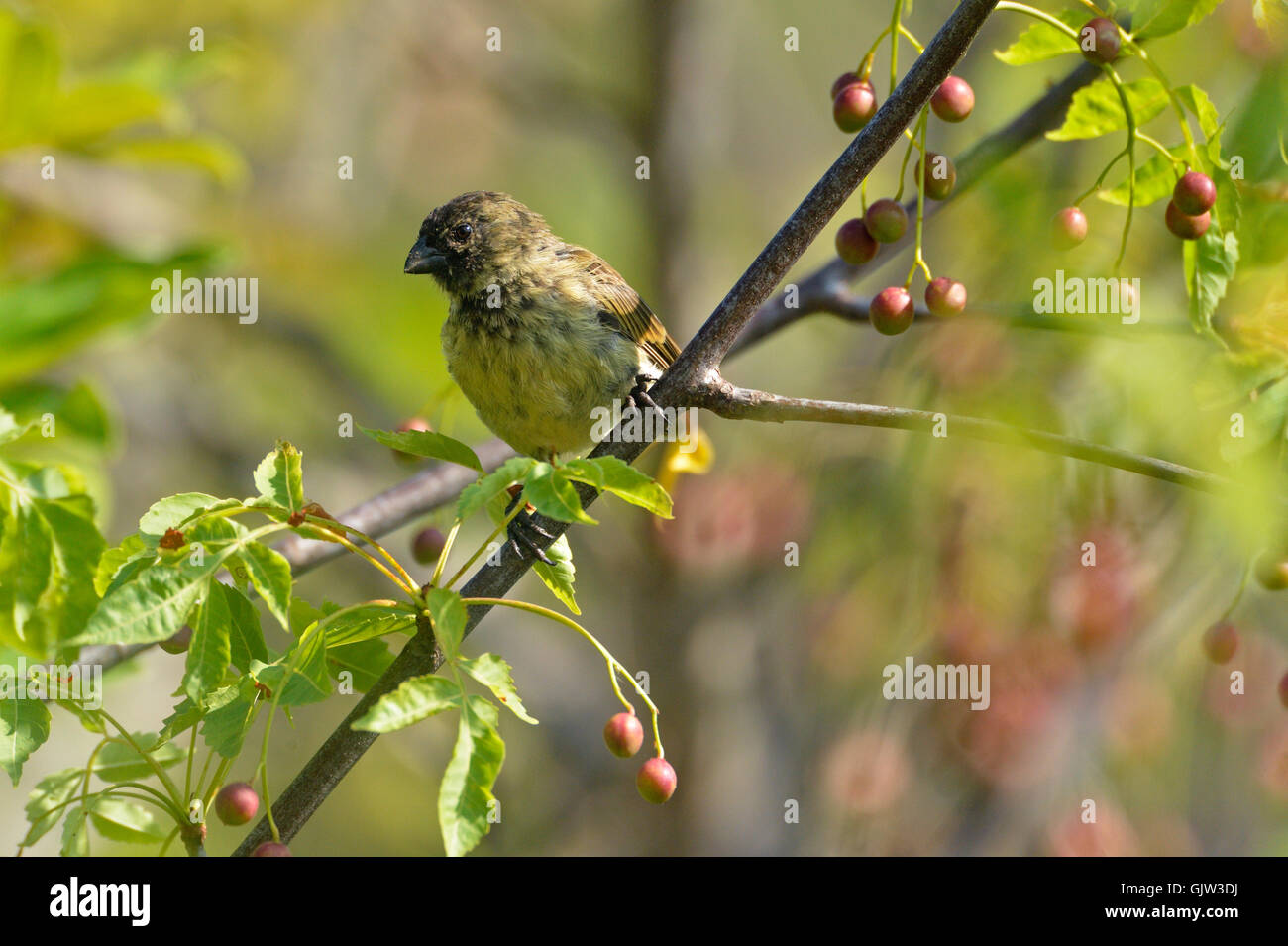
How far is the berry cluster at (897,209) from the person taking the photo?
109 inches

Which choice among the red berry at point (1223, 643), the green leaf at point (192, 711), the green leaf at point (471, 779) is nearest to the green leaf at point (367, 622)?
the green leaf at point (192, 711)

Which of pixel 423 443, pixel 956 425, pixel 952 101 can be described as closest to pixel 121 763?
pixel 423 443

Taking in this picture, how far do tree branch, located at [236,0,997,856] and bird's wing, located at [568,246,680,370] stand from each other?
4.94 ft

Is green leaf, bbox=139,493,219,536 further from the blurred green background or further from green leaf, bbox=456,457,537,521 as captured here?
the blurred green background

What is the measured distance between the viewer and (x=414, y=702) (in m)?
1.92

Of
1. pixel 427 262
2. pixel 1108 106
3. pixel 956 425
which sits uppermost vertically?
pixel 427 262

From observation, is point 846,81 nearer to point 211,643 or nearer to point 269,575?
point 269,575

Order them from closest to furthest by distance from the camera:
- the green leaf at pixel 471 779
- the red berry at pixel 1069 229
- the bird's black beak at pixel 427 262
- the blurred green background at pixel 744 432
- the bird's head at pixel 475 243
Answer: the green leaf at pixel 471 779, the red berry at pixel 1069 229, the bird's head at pixel 475 243, the bird's black beak at pixel 427 262, the blurred green background at pixel 744 432

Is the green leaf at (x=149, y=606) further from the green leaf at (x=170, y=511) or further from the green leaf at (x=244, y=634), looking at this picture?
the green leaf at (x=244, y=634)

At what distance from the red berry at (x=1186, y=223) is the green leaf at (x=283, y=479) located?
6.34 feet

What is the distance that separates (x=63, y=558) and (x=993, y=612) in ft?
14.7

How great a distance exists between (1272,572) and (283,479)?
2.34 meters

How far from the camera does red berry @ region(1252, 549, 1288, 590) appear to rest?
2986 millimetres
